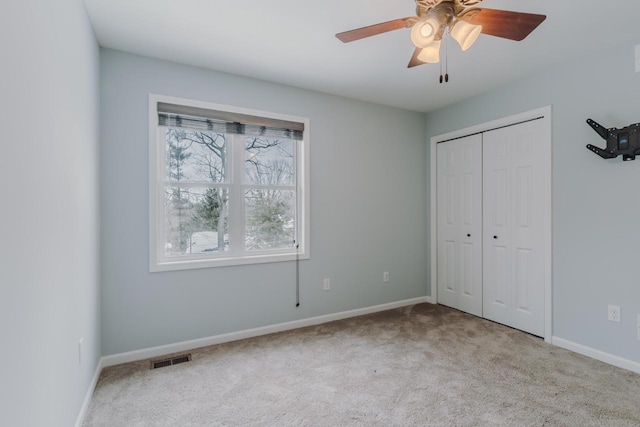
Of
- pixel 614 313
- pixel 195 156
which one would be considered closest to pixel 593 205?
pixel 614 313

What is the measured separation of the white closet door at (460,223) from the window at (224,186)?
1797mm

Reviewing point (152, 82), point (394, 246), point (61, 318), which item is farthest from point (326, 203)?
point (61, 318)

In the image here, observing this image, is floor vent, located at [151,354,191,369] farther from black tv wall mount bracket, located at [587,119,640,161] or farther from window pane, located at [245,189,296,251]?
black tv wall mount bracket, located at [587,119,640,161]

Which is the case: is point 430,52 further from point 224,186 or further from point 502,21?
point 224,186

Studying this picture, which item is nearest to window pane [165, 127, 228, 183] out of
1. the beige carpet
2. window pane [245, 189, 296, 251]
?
window pane [245, 189, 296, 251]

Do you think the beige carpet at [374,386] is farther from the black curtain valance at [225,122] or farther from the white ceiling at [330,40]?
the white ceiling at [330,40]

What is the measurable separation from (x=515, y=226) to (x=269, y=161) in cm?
254

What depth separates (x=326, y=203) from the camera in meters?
3.38

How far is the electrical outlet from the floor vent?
10.9ft

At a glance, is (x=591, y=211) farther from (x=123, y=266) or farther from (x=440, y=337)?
(x=123, y=266)

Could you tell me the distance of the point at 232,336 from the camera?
288 cm

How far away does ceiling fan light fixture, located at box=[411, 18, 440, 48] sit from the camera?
149 cm

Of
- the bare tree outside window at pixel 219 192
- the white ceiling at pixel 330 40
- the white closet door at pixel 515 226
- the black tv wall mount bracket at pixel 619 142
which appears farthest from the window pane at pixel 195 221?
the black tv wall mount bracket at pixel 619 142

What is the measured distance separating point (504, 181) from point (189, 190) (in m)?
3.09
